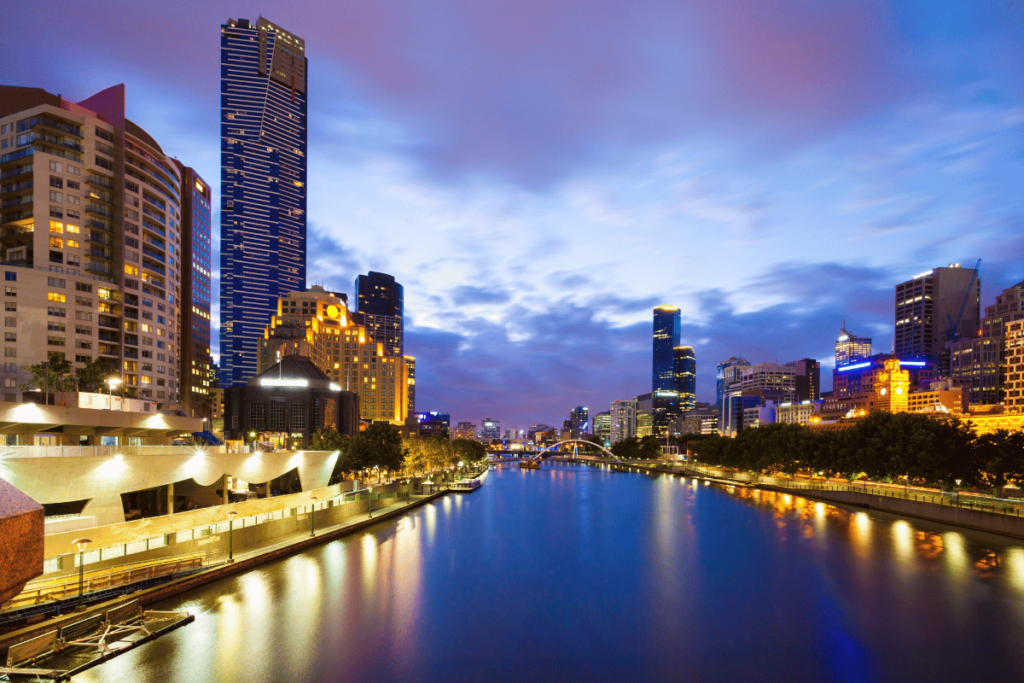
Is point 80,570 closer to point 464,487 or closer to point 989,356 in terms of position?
point 464,487

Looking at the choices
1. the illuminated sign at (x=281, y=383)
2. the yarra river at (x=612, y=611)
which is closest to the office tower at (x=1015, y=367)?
the yarra river at (x=612, y=611)

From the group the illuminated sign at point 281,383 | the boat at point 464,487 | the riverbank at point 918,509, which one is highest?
the illuminated sign at point 281,383

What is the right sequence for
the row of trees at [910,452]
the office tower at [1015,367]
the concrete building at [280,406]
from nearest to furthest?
the row of trees at [910,452]
the concrete building at [280,406]
the office tower at [1015,367]

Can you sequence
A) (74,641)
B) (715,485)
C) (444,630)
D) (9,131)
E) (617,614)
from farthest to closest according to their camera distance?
(715,485)
(9,131)
(617,614)
(444,630)
(74,641)

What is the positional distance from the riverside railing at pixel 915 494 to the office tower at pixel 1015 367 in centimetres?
9135

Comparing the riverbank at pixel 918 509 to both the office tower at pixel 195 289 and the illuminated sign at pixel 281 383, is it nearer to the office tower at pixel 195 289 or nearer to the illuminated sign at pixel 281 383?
the illuminated sign at pixel 281 383

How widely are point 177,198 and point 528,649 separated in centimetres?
10059

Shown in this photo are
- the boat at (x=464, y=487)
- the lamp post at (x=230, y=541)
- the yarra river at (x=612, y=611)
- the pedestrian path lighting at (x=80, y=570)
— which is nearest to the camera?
the pedestrian path lighting at (x=80, y=570)

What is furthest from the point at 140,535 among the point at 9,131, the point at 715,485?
the point at 715,485

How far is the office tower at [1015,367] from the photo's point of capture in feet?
488

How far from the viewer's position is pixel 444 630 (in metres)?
28.8

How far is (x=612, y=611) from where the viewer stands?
3288 centimetres

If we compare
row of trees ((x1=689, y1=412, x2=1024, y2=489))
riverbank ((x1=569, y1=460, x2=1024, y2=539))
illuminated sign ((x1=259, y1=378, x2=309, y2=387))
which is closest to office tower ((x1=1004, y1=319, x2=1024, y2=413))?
row of trees ((x1=689, y1=412, x2=1024, y2=489))

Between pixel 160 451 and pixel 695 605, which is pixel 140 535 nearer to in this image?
pixel 160 451
